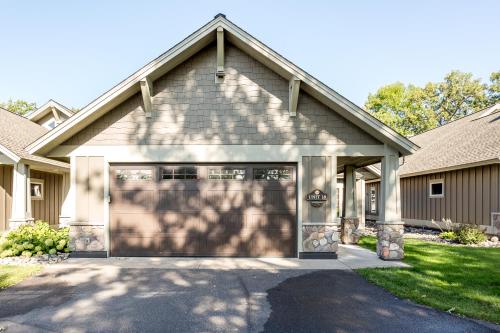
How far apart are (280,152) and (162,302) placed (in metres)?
4.93

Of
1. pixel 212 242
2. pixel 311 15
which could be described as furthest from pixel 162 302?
pixel 311 15

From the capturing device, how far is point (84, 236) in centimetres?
923

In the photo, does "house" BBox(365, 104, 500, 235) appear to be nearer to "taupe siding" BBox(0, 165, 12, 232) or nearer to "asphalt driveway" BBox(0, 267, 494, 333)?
"asphalt driveway" BBox(0, 267, 494, 333)

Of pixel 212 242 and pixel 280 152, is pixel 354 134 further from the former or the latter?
pixel 212 242

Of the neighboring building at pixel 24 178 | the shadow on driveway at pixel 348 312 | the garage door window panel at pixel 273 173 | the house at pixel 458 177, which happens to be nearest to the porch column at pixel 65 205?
the neighboring building at pixel 24 178

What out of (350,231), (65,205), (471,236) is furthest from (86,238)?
(471,236)

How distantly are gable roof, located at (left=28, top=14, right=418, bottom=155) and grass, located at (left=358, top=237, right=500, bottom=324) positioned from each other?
3.01 m

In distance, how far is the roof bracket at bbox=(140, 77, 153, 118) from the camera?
28.7ft

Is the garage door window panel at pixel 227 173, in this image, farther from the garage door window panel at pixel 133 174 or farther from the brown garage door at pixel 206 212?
the garage door window panel at pixel 133 174

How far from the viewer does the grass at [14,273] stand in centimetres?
687

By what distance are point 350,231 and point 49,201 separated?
42.4ft

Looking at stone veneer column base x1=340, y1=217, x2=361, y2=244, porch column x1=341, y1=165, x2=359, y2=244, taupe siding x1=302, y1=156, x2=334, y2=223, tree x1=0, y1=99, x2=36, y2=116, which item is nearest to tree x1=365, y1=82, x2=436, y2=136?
porch column x1=341, y1=165, x2=359, y2=244

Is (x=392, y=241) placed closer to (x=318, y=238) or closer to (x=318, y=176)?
(x=318, y=238)

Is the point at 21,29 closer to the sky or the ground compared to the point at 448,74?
closer to the ground
